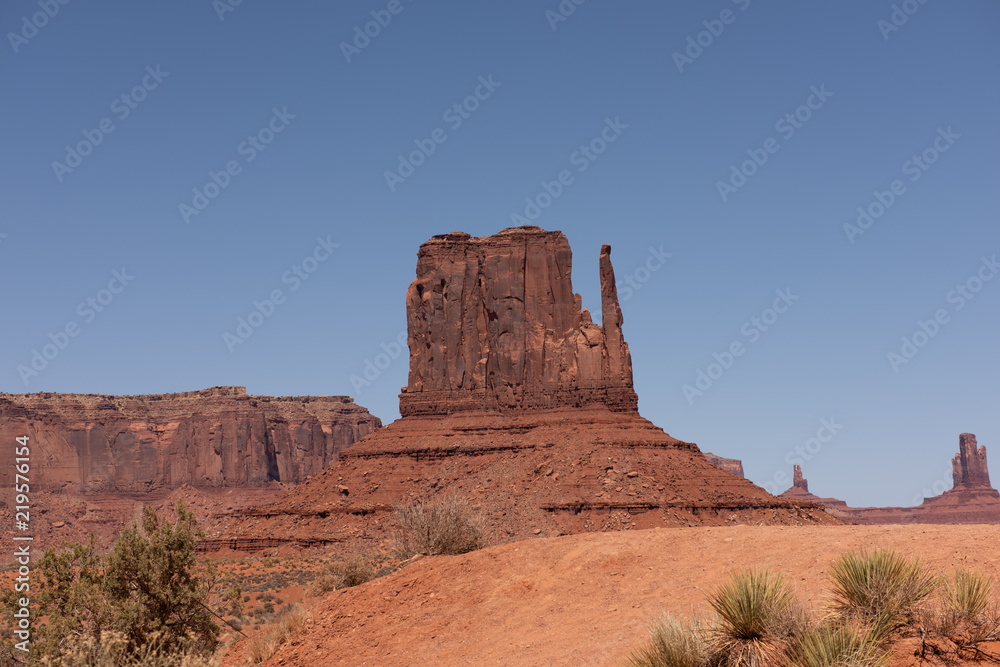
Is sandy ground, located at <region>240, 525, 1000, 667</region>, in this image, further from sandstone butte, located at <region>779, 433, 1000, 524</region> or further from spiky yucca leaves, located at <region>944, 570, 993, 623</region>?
sandstone butte, located at <region>779, 433, 1000, 524</region>

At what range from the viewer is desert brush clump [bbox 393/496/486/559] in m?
21.3

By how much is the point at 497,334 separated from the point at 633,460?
2292 cm

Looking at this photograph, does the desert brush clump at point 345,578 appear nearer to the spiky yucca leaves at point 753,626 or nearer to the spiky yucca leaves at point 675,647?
the spiky yucca leaves at point 675,647

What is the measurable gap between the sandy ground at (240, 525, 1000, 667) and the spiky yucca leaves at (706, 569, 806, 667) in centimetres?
96

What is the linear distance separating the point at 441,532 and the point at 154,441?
134 metres

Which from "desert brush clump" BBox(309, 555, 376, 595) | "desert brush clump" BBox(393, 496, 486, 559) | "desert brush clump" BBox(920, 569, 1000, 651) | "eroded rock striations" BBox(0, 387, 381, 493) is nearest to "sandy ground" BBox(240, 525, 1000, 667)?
"desert brush clump" BBox(920, 569, 1000, 651)

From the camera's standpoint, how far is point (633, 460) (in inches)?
2726

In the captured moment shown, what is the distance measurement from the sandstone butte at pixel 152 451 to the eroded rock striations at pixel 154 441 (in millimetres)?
151

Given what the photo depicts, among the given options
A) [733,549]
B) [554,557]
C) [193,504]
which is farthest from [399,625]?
[193,504]

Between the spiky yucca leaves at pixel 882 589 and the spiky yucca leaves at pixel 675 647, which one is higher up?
the spiky yucca leaves at pixel 882 589

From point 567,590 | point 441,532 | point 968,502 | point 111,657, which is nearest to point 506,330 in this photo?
point 441,532

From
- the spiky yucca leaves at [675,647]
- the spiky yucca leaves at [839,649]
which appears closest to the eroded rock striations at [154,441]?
the spiky yucca leaves at [675,647]

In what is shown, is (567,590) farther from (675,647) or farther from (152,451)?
(152,451)

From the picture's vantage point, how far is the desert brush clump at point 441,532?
21.3 m
